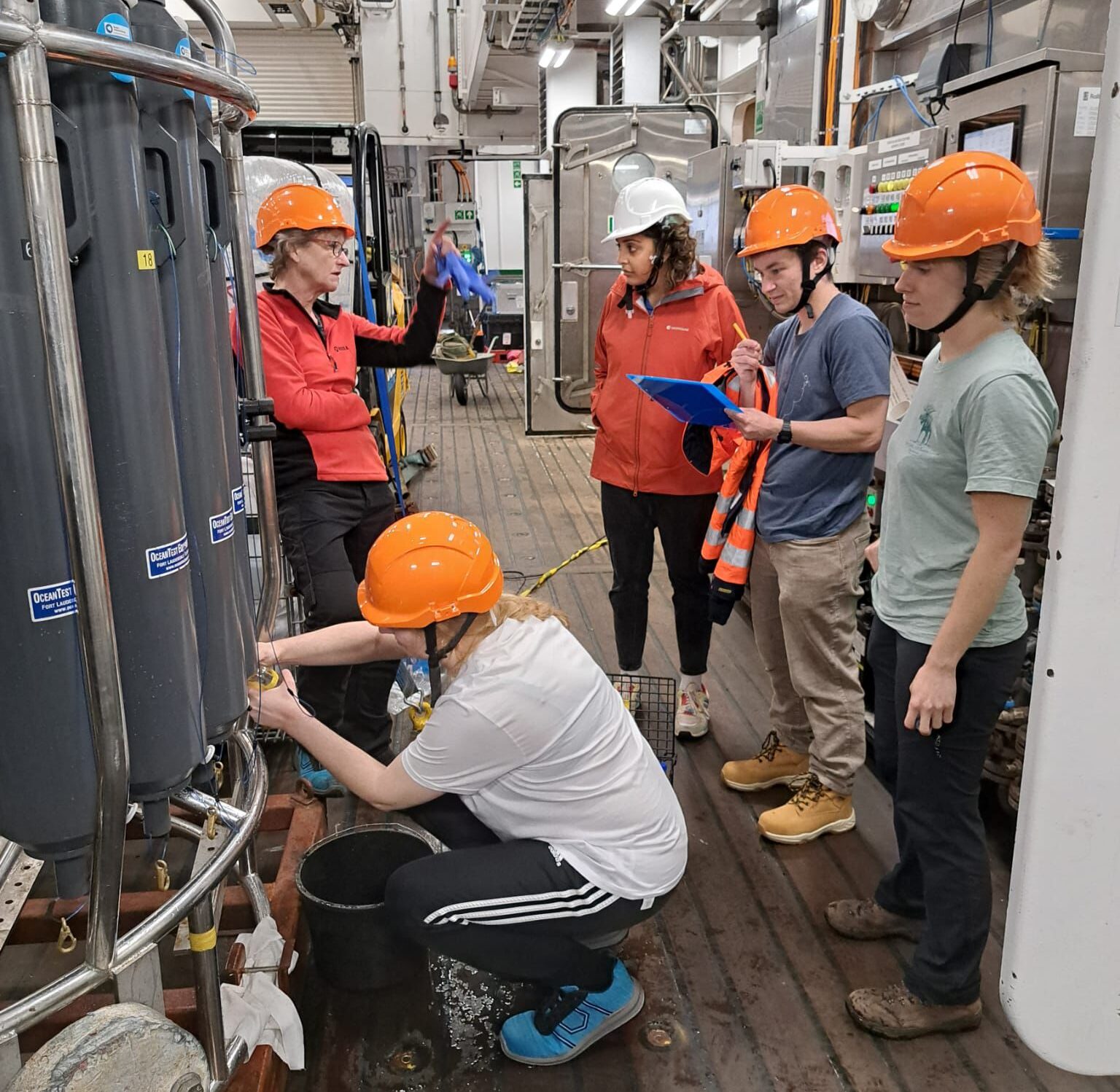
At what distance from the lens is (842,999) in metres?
2.27

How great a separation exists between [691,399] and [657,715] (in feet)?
3.85

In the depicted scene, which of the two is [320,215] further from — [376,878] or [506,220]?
[506,220]

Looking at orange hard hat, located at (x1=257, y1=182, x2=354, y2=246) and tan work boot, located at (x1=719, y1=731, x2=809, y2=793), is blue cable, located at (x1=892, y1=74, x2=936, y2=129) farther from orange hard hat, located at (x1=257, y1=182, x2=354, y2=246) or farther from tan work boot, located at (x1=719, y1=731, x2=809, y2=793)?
tan work boot, located at (x1=719, y1=731, x2=809, y2=793)

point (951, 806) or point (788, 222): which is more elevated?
point (788, 222)

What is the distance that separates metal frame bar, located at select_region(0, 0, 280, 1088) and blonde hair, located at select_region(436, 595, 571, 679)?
1.64ft

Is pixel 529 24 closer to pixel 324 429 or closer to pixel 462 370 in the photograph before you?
pixel 462 370

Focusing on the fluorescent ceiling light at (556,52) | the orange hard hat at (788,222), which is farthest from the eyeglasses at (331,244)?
the fluorescent ceiling light at (556,52)

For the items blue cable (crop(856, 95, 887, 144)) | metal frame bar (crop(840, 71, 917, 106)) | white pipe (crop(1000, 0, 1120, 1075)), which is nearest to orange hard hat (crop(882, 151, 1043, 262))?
white pipe (crop(1000, 0, 1120, 1075))

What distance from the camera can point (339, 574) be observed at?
2.96 metres

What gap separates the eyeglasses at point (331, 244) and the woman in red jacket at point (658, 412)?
83cm

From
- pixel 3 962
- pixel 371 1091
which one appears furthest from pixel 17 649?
pixel 3 962

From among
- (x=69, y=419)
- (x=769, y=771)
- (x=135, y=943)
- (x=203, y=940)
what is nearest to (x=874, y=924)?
(x=769, y=771)

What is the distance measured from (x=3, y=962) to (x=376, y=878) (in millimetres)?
924

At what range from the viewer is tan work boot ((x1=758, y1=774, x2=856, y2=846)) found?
284 cm
